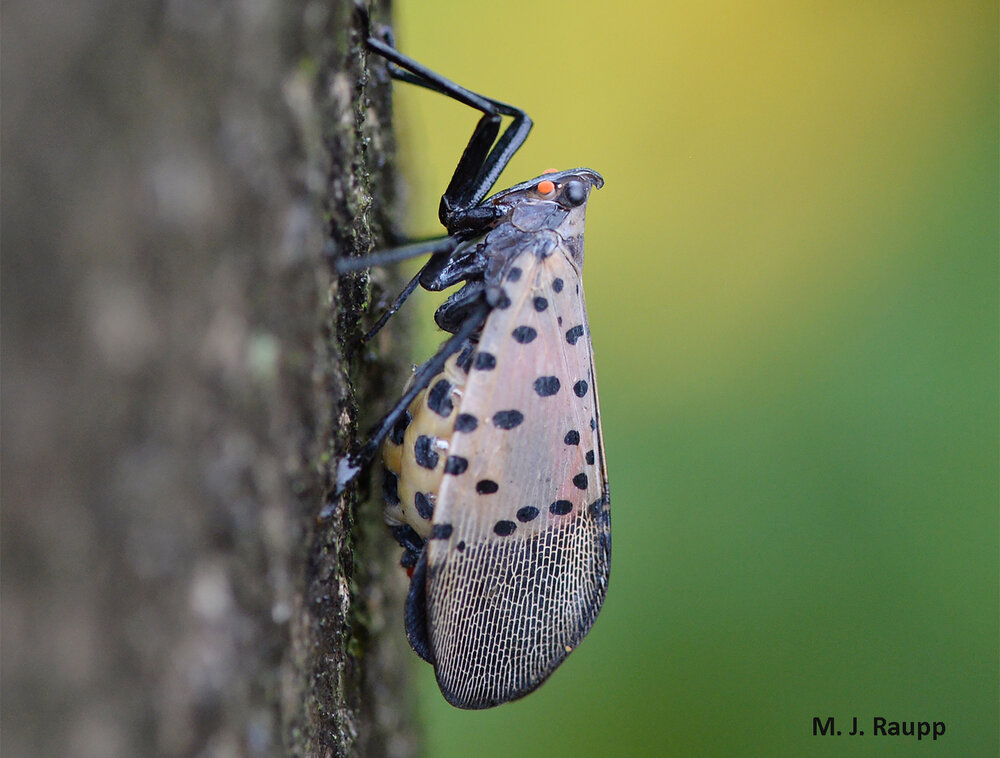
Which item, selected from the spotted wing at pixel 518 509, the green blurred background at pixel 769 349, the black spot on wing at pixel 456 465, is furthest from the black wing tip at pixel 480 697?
the green blurred background at pixel 769 349

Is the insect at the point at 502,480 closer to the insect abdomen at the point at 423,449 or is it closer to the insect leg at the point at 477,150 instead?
the insect abdomen at the point at 423,449

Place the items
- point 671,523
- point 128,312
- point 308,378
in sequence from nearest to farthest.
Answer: point 128,312, point 308,378, point 671,523

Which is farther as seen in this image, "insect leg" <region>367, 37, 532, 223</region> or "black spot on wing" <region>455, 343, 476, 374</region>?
"insect leg" <region>367, 37, 532, 223</region>

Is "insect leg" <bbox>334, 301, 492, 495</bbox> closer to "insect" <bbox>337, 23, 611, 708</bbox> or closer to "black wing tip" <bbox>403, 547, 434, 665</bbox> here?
"insect" <bbox>337, 23, 611, 708</bbox>

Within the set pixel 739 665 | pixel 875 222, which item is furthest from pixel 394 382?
pixel 875 222

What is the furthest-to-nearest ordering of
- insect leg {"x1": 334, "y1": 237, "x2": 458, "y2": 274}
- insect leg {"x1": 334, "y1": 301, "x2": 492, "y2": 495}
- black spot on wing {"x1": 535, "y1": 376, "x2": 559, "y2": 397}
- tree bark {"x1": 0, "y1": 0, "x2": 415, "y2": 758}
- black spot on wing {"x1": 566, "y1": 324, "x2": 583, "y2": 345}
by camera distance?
black spot on wing {"x1": 566, "y1": 324, "x2": 583, "y2": 345}, black spot on wing {"x1": 535, "y1": 376, "x2": 559, "y2": 397}, insect leg {"x1": 334, "y1": 301, "x2": 492, "y2": 495}, insect leg {"x1": 334, "y1": 237, "x2": 458, "y2": 274}, tree bark {"x1": 0, "y1": 0, "x2": 415, "y2": 758}

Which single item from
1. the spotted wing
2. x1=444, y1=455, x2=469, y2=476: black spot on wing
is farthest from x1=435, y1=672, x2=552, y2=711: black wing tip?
x1=444, y1=455, x2=469, y2=476: black spot on wing

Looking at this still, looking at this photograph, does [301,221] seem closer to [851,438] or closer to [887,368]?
[851,438]
